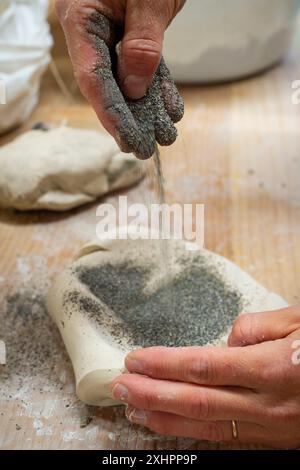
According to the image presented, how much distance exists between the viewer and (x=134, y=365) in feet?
2.80

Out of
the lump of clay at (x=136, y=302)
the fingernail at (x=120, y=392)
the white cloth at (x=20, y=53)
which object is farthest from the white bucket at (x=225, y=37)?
the fingernail at (x=120, y=392)

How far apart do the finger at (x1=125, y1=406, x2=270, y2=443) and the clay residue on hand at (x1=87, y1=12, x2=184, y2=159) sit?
0.39 meters

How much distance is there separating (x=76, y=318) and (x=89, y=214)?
0.47 m

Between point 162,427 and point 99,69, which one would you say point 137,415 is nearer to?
point 162,427

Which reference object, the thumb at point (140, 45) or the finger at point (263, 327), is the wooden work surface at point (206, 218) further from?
the thumb at point (140, 45)

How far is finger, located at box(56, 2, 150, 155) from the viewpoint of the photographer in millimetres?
834

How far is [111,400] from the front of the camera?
93cm

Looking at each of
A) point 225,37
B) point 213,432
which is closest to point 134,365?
point 213,432

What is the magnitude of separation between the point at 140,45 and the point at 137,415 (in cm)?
53

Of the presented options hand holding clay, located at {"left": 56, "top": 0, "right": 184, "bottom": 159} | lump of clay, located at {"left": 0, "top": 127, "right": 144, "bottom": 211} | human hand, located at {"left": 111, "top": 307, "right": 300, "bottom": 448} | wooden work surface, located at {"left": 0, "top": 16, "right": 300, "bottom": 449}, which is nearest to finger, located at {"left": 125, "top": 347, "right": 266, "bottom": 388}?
human hand, located at {"left": 111, "top": 307, "right": 300, "bottom": 448}

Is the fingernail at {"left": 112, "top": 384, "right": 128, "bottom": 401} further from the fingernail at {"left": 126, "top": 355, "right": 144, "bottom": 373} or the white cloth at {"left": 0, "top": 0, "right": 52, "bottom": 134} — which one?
the white cloth at {"left": 0, "top": 0, "right": 52, "bottom": 134}

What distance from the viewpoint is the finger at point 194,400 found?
31.5 inches
